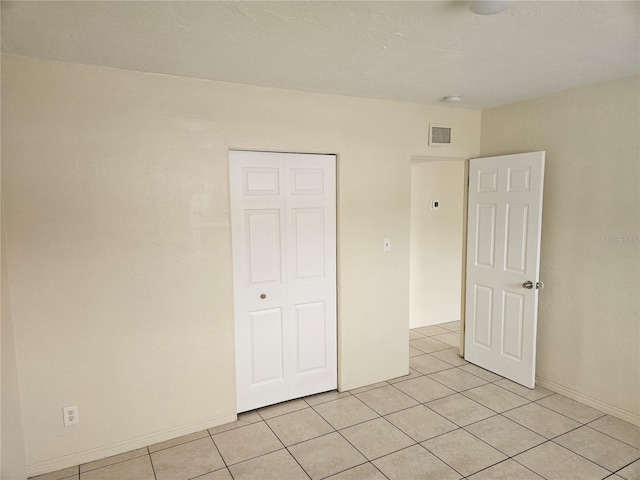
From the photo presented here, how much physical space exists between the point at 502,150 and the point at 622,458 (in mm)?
2465

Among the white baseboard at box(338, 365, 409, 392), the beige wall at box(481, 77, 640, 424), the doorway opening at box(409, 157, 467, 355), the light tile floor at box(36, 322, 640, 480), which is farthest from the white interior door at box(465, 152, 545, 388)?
the doorway opening at box(409, 157, 467, 355)

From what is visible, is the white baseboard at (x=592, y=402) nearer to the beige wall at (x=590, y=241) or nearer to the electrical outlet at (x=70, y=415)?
the beige wall at (x=590, y=241)

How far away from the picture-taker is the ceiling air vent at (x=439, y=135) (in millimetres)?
3551

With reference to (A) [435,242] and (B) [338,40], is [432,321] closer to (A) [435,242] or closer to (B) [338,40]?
(A) [435,242]

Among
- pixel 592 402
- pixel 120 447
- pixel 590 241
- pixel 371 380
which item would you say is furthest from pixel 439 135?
pixel 120 447

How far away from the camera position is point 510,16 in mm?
1779

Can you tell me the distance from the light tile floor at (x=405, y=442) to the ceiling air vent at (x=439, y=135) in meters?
2.16

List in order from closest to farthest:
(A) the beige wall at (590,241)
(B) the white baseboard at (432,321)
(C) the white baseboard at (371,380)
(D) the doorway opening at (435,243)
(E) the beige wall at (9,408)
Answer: (E) the beige wall at (9,408) → (A) the beige wall at (590,241) → (C) the white baseboard at (371,380) → (D) the doorway opening at (435,243) → (B) the white baseboard at (432,321)

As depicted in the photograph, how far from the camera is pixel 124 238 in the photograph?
2.47 metres

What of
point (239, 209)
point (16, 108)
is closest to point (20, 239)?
point (16, 108)

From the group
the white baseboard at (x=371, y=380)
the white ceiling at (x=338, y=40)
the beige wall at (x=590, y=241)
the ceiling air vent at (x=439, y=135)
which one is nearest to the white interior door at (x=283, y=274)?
the white baseboard at (x=371, y=380)

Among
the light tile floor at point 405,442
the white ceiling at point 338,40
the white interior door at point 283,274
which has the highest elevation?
the white ceiling at point 338,40

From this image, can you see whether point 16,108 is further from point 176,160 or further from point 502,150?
point 502,150

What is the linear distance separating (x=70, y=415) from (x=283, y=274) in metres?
1.61
